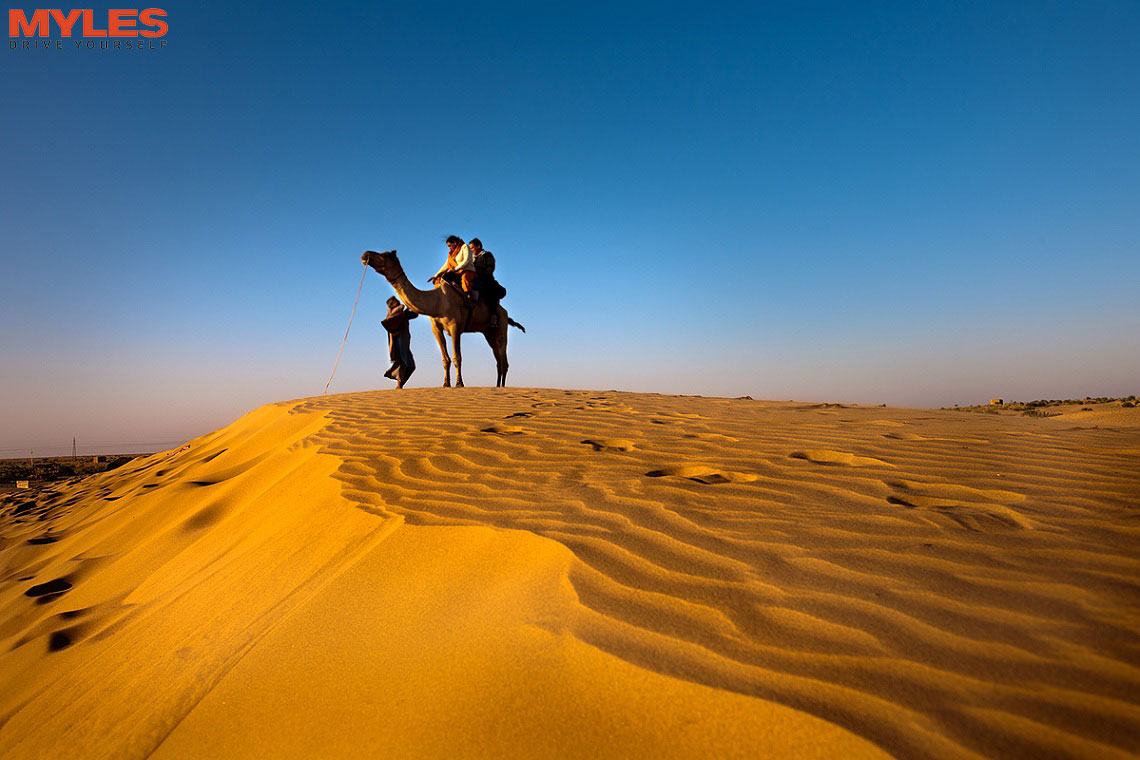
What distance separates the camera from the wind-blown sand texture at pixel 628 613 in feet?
3.78

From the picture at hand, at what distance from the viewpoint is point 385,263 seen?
9898 millimetres

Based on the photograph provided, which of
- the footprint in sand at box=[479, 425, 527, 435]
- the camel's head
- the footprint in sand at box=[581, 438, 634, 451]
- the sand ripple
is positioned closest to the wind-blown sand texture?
the sand ripple

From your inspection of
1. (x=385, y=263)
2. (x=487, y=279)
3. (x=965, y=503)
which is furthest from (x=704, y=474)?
(x=487, y=279)

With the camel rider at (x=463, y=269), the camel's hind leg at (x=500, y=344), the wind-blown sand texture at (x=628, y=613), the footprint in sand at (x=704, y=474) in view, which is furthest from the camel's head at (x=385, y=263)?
the footprint in sand at (x=704, y=474)

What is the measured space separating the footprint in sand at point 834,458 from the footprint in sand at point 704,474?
19.9 inches

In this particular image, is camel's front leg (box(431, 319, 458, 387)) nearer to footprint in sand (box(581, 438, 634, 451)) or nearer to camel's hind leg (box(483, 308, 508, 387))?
camel's hind leg (box(483, 308, 508, 387))

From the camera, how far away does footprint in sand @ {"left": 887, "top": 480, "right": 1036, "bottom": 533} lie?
1914 millimetres

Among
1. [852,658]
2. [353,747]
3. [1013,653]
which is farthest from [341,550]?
[1013,653]

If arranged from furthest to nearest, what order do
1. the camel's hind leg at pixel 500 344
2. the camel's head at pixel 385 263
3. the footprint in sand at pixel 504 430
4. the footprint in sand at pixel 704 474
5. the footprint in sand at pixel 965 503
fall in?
the camel's hind leg at pixel 500 344
the camel's head at pixel 385 263
the footprint in sand at pixel 504 430
the footprint in sand at pixel 704 474
the footprint in sand at pixel 965 503

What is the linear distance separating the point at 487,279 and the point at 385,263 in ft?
9.74

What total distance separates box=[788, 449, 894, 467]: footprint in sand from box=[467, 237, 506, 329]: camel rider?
9.94 m

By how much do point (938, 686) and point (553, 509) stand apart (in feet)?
5.06

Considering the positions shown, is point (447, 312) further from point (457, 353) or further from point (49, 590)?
point (49, 590)

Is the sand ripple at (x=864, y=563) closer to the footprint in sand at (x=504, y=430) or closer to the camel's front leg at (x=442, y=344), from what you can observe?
the footprint in sand at (x=504, y=430)
